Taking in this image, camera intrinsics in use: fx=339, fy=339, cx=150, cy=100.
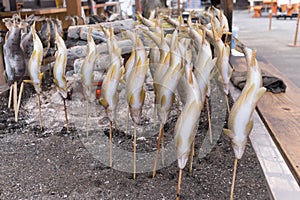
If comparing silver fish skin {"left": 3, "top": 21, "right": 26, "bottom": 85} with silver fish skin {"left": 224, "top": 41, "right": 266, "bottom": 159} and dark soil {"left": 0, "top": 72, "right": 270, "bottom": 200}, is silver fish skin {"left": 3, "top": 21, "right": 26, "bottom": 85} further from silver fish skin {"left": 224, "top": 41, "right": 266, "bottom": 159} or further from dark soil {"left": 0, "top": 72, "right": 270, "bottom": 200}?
silver fish skin {"left": 224, "top": 41, "right": 266, "bottom": 159}

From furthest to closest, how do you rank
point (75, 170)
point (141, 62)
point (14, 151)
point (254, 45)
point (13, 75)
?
point (254, 45), point (13, 75), point (14, 151), point (75, 170), point (141, 62)

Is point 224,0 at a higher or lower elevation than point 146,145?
higher

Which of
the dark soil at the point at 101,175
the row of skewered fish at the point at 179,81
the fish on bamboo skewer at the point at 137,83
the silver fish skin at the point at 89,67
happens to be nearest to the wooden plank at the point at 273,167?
the dark soil at the point at 101,175

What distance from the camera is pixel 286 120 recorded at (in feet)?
4.64

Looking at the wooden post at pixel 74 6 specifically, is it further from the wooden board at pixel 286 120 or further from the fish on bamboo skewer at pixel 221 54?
the fish on bamboo skewer at pixel 221 54

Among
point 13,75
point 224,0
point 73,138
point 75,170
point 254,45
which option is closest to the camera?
point 75,170

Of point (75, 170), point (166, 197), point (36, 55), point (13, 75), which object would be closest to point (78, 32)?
point (13, 75)

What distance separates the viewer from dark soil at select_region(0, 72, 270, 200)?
1.02 metres

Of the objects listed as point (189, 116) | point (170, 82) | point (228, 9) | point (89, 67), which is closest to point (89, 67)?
point (89, 67)

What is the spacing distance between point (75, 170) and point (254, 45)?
4.55 metres

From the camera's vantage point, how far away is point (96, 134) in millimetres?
1527

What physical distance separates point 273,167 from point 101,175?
1.85 feet

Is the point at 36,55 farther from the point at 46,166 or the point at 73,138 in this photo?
the point at 46,166

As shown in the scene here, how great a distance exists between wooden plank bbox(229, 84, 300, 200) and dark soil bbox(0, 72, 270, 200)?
22 mm
